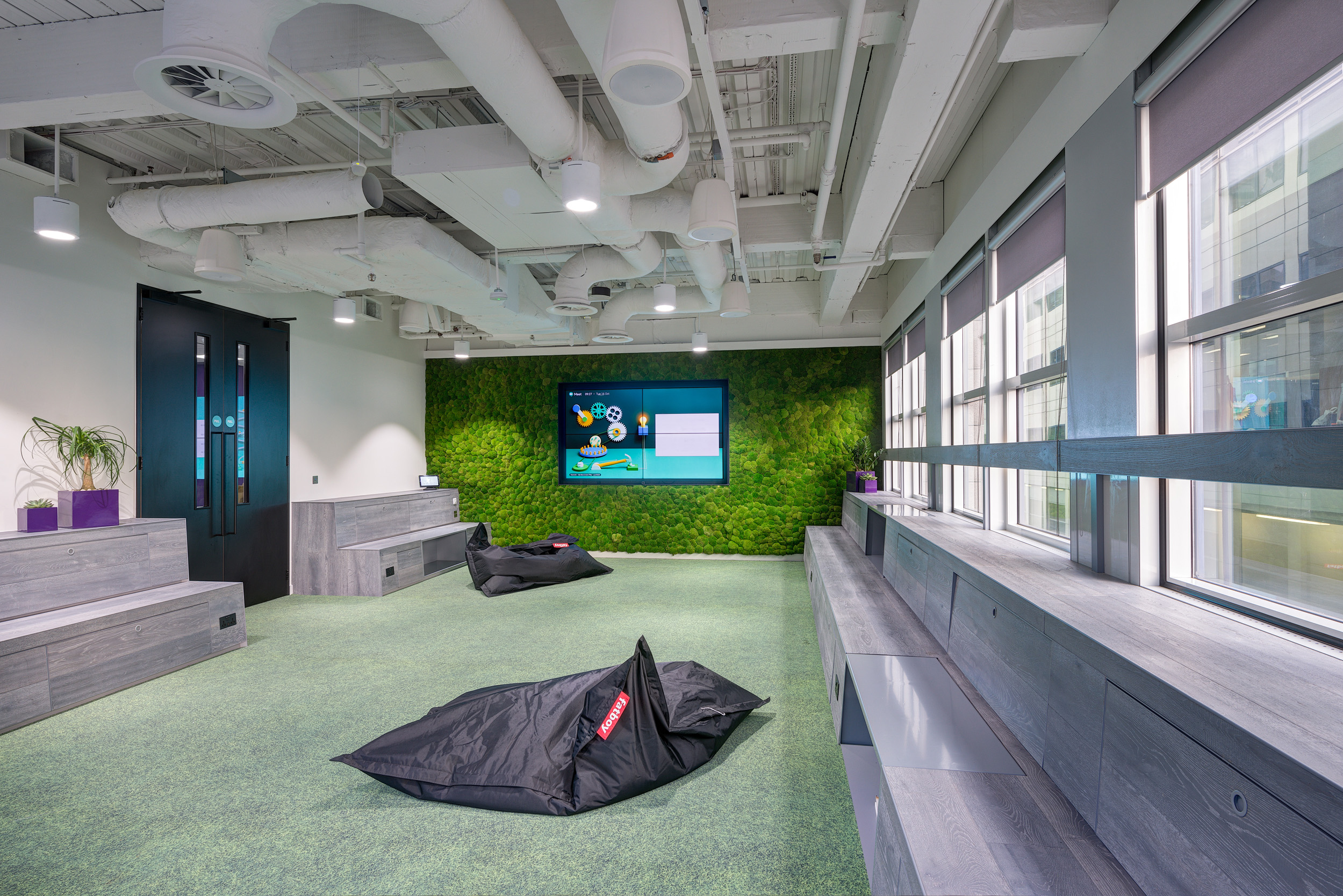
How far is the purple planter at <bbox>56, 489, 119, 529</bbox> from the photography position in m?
4.12

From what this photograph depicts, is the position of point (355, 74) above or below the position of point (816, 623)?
above

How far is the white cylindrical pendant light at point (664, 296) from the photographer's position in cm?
531

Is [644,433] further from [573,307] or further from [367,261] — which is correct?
[367,261]

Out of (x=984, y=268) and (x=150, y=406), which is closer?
(x=984, y=268)

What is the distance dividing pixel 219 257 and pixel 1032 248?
4831 millimetres

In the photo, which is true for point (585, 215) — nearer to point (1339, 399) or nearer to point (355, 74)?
point (355, 74)

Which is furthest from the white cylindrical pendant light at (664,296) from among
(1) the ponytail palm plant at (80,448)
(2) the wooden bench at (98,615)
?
(1) the ponytail palm plant at (80,448)

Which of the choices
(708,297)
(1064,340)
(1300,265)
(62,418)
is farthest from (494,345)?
(1300,265)

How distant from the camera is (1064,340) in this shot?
2.84 metres

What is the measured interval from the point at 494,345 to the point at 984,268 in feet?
22.2

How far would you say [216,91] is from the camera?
2.19 m

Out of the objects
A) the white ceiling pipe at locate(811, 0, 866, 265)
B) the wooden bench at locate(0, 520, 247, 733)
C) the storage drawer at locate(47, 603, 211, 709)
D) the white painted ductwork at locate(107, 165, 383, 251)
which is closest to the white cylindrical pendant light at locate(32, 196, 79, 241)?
the white painted ductwork at locate(107, 165, 383, 251)

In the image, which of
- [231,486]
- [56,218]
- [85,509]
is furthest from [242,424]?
[56,218]

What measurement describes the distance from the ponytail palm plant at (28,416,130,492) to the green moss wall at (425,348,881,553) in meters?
4.42
